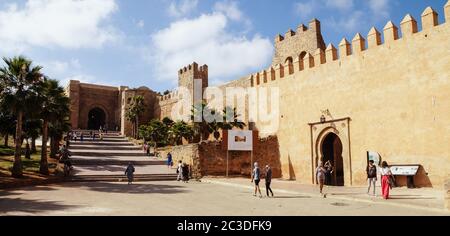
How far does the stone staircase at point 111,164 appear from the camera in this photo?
18344mm

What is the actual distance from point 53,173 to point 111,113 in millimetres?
34370

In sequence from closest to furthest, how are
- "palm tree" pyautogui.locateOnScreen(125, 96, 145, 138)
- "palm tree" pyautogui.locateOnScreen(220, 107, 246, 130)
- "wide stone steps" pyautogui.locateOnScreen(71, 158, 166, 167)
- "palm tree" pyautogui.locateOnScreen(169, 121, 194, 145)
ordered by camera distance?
"wide stone steps" pyautogui.locateOnScreen(71, 158, 166, 167) → "palm tree" pyautogui.locateOnScreen(220, 107, 246, 130) → "palm tree" pyautogui.locateOnScreen(169, 121, 194, 145) → "palm tree" pyautogui.locateOnScreen(125, 96, 145, 138)

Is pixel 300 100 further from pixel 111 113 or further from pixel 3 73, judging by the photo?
pixel 111 113

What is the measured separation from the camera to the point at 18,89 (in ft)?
51.7

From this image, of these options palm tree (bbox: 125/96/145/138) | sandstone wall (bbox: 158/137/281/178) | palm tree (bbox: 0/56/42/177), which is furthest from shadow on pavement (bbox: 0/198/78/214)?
palm tree (bbox: 125/96/145/138)

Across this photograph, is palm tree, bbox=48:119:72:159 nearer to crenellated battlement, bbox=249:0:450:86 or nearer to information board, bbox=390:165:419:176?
crenellated battlement, bbox=249:0:450:86

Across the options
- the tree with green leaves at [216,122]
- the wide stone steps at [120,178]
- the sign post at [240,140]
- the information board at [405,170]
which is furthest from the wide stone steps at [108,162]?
the information board at [405,170]

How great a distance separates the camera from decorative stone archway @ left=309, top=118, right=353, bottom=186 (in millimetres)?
16422

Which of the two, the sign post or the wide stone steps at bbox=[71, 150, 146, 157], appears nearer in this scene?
the sign post

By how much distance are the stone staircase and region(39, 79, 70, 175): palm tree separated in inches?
69.3

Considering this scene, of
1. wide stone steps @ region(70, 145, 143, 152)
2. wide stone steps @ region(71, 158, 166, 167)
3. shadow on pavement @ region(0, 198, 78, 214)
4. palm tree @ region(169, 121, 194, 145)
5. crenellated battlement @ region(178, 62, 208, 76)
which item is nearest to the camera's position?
shadow on pavement @ region(0, 198, 78, 214)

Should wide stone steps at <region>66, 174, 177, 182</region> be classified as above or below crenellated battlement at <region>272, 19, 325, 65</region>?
below

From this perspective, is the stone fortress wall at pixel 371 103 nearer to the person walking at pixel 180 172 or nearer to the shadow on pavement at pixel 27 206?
the person walking at pixel 180 172

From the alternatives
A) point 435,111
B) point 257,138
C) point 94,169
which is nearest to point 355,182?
point 435,111
